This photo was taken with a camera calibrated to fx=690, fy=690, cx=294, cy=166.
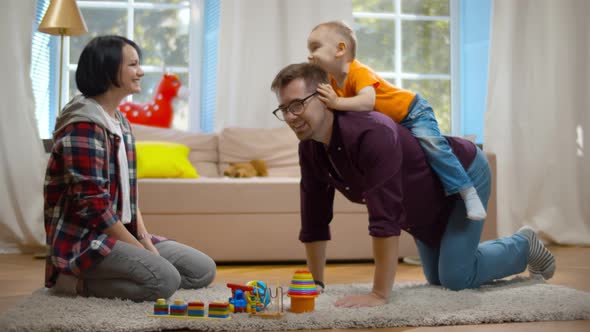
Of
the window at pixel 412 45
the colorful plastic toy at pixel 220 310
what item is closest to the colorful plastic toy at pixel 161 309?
the colorful plastic toy at pixel 220 310

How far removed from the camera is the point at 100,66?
2.27 m

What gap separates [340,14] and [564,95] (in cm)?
164

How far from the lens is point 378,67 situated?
17.5ft

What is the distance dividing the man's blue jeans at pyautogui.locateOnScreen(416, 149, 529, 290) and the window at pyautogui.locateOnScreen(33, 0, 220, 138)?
281 centimetres

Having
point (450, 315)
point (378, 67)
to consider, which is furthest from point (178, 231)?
point (378, 67)

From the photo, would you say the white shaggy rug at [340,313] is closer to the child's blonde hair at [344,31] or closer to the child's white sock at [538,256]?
the child's white sock at [538,256]

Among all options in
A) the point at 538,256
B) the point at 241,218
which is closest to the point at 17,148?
the point at 241,218

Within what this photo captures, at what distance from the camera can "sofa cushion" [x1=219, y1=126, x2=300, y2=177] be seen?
436cm

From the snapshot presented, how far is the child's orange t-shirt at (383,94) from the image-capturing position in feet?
7.96

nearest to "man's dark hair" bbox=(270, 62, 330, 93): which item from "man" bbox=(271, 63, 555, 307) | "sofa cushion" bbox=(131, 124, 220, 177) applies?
"man" bbox=(271, 63, 555, 307)

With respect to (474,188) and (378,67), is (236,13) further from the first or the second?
(474,188)

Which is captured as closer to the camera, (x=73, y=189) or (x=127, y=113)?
(x=73, y=189)

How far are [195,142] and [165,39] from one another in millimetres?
1015

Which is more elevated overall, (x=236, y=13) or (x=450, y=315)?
(x=236, y=13)
